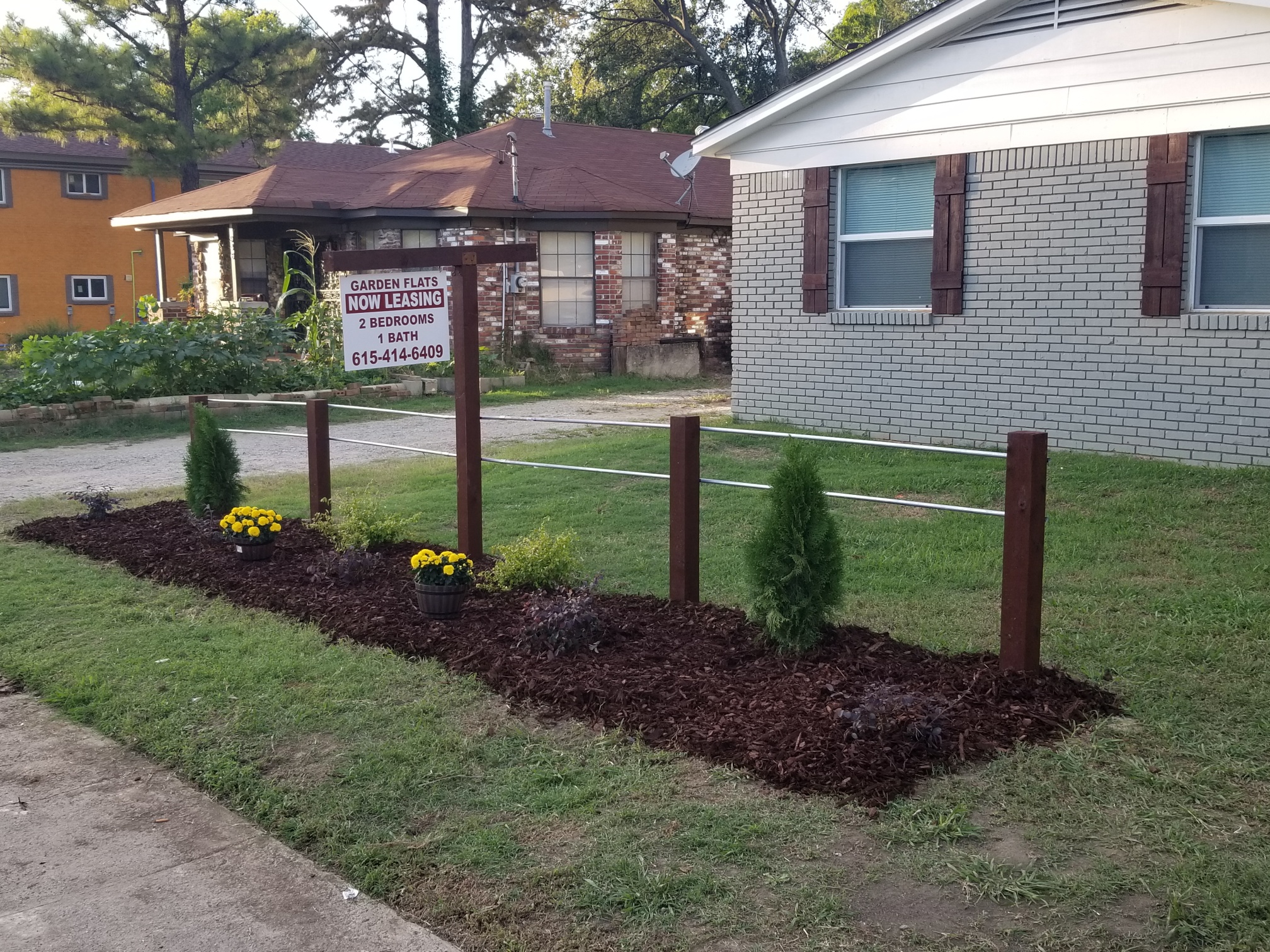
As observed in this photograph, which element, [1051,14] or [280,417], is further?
[280,417]

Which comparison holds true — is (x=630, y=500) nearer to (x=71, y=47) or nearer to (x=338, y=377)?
(x=338, y=377)

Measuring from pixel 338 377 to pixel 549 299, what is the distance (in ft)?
15.9

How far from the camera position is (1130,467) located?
9555 mm

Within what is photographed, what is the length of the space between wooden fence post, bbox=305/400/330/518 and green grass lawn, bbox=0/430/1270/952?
4.91 ft

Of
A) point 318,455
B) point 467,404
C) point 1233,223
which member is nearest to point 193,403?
point 318,455

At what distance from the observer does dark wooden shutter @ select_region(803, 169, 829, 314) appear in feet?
39.2

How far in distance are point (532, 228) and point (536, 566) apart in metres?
15.2

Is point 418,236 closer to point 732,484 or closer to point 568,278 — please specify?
point 568,278

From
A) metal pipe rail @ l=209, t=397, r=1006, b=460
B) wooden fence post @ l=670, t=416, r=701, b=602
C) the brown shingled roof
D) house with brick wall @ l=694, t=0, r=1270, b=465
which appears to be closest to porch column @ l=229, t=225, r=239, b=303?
the brown shingled roof

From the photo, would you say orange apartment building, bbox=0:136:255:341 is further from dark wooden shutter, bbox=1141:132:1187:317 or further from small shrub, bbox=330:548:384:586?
small shrub, bbox=330:548:384:586

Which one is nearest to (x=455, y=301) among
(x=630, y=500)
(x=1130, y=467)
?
(x=630, y=500)

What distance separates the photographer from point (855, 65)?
37.4ft

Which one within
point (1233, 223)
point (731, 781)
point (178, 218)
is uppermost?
point (178, 218)

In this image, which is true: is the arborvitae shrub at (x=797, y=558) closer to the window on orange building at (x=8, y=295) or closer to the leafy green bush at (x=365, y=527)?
the leafy green bush at (x=365, y=527)
